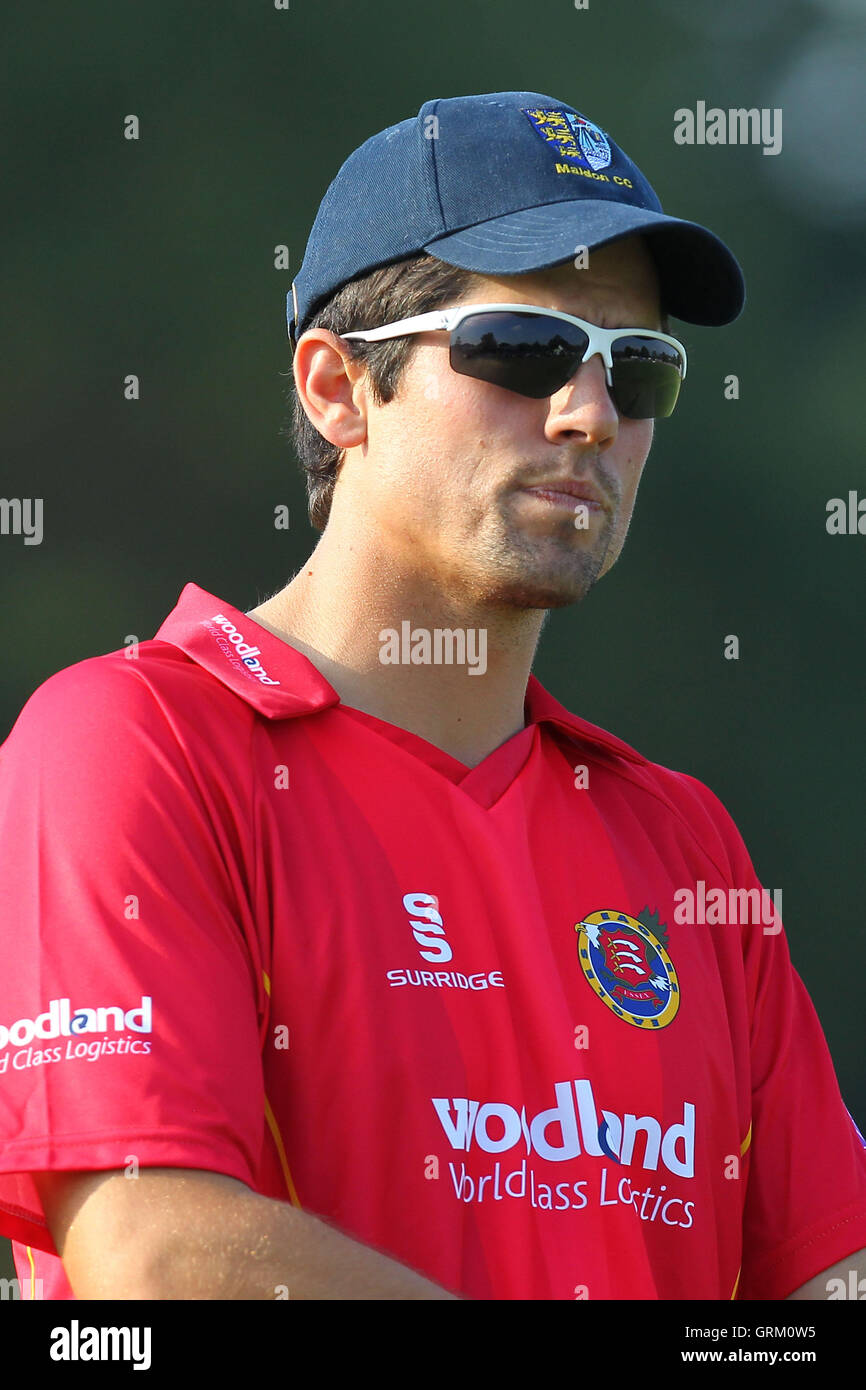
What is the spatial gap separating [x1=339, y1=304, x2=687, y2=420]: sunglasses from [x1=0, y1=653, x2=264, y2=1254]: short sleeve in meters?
0.54

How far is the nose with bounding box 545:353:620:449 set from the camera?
171 cm

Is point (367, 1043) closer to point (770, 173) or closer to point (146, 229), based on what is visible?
point (146, 229)

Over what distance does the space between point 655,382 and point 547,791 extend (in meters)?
0.45

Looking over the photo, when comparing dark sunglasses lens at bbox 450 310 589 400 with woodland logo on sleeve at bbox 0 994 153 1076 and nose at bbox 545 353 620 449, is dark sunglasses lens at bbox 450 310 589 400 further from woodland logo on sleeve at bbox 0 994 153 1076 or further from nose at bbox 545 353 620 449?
woodland logo on sleeve at bbox 0 994 153 1076

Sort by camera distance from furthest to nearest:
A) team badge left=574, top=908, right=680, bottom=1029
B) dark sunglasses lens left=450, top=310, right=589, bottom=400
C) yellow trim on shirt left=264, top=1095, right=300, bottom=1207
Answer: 1. dark sunglasses lens left=450, top=310, right=589, bottom=400
2. team badge left=574, top=908, right=680, bottom=1029
3. yellow trim on shirt left=264, top=1095, right=300, bottom=1207

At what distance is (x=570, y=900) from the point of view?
164cm

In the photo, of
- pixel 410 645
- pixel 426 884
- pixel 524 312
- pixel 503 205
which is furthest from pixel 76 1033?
pixel 503 205

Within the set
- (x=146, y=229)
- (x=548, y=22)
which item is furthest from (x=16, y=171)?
(x=548, y=22)

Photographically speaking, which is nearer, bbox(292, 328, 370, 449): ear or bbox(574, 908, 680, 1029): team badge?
bbox(574, 908, 680, 1029): team badge

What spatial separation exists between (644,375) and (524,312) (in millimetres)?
156

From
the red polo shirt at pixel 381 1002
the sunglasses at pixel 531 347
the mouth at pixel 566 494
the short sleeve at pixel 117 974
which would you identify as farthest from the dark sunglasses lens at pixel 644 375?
the short sleeve at pixel 117 974

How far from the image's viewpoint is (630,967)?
1614mm

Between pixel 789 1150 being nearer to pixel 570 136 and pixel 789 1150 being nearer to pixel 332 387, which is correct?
pixel 332 387

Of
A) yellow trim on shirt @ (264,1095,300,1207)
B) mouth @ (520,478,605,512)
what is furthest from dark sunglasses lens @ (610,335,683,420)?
yellow trim on shirt @ (264,1095,300,1207)
